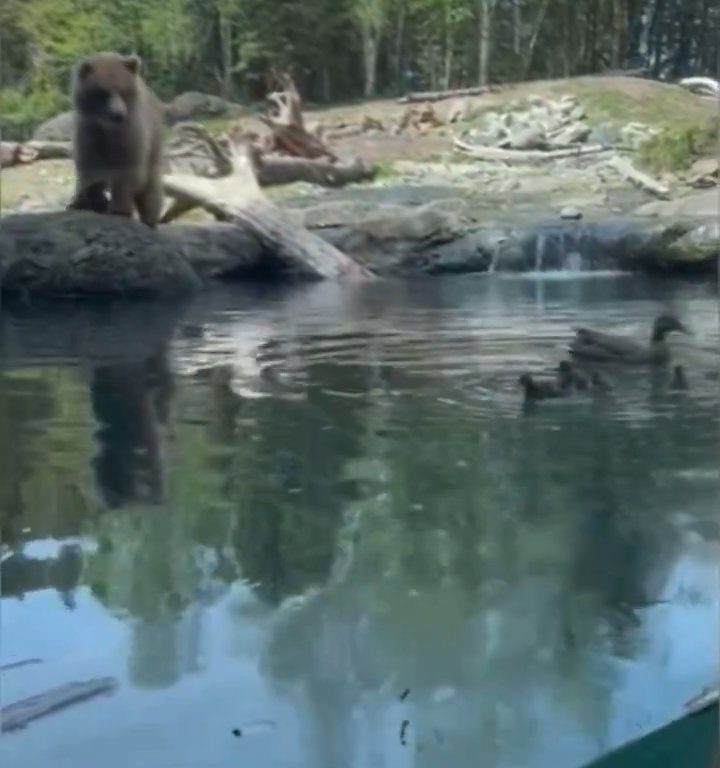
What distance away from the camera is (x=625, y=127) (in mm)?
2486

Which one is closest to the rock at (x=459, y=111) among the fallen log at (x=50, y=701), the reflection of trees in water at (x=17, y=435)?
the reflection of trees in water at (x=17, y=435)

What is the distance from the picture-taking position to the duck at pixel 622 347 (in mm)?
2211

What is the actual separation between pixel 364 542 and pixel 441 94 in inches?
40.7

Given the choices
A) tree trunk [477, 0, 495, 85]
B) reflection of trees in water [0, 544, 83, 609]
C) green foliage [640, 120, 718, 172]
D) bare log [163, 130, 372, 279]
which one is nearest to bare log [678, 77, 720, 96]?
green foliage [640, 120, 718, 172]

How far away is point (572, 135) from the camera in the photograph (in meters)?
2.56

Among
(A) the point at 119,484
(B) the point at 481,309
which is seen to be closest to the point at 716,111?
(B) the point at 481,309

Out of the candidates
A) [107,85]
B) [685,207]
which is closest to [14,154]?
[107,85]

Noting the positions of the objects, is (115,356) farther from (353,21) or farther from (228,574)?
(228,574)

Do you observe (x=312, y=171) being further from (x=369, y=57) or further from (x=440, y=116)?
(x=369, y=57)

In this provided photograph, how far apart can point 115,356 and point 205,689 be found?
158cm

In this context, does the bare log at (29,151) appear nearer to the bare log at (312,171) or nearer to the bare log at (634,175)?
the bare log at (312,171)

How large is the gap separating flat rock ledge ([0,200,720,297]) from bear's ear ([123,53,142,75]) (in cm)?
55

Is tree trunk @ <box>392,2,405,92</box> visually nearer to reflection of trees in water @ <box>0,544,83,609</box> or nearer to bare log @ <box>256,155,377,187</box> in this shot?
bare log @ <box>256,155,377,187</box>

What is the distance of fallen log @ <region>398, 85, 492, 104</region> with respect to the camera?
228 centimetres
